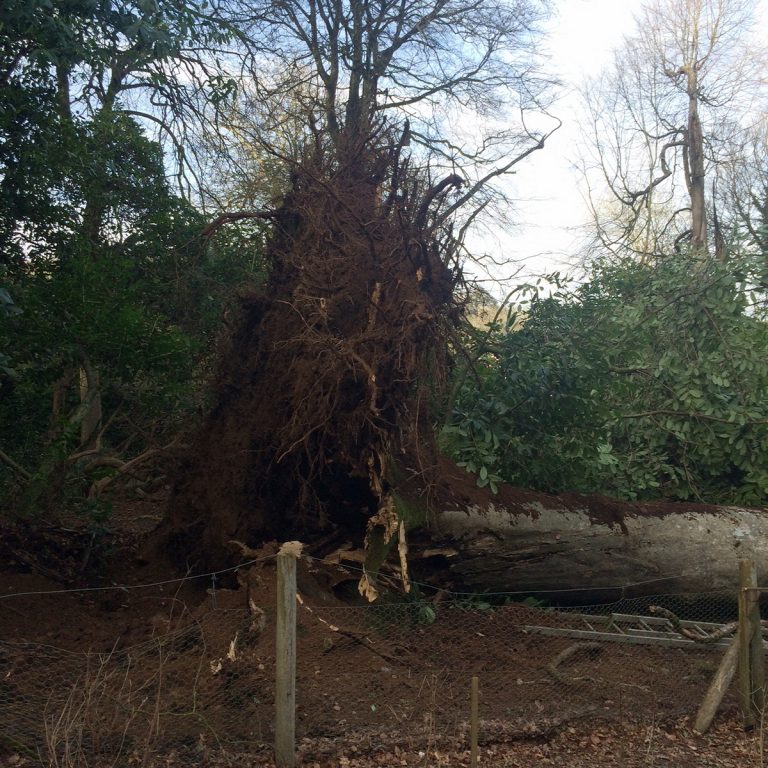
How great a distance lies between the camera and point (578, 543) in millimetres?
6758

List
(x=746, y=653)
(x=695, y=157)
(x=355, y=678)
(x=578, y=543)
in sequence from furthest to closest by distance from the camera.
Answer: (x=695, y=157), (x=578, y=543), (x=746, y=653), (x=355, y=678)

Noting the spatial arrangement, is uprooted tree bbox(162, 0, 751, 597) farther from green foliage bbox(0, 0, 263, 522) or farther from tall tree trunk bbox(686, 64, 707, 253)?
tall tree trunk bbox(686, 64, 707, 253)

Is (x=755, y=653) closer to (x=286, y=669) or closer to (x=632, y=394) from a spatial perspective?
(x=286, y=669)

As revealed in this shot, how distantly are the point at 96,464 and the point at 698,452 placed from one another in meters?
6.47

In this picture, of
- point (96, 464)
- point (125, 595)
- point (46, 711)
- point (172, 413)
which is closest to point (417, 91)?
point (172, 413)

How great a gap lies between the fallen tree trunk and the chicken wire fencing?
29 cm

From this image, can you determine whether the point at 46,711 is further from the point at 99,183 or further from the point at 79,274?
the point at 99,183

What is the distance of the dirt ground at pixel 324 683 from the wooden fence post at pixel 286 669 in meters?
0.13

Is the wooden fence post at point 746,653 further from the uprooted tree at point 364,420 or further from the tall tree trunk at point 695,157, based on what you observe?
the tall tree trunk at point 695,157

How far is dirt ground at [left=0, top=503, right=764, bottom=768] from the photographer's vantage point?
401cm

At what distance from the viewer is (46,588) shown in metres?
6.34

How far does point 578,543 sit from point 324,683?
9.47 ft

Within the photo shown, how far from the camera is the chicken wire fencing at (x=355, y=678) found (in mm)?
3955

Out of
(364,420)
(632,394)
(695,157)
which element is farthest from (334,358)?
(695,157)
